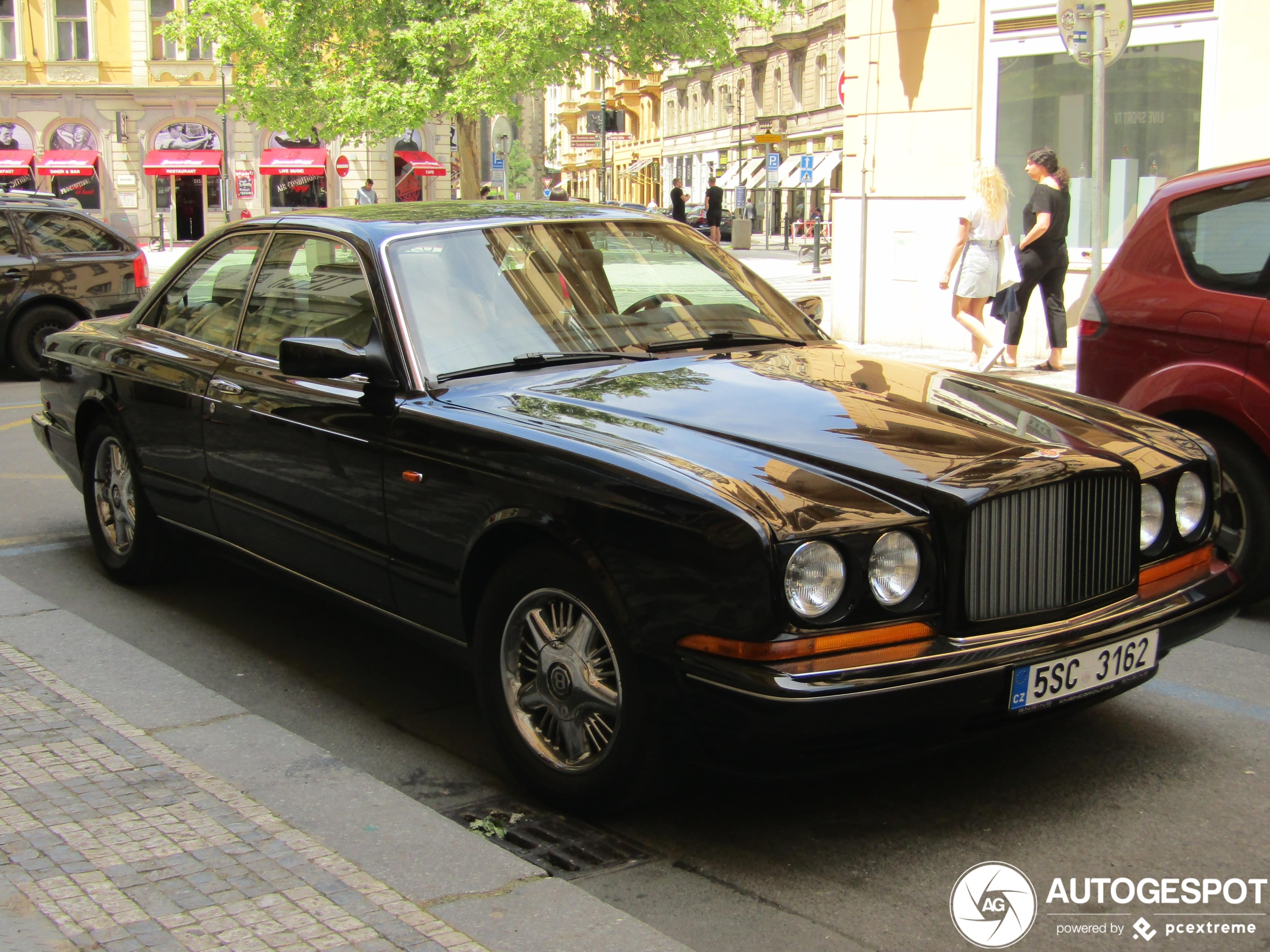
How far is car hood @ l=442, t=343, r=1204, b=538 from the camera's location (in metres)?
3.40

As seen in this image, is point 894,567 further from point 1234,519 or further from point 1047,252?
point 1047,252

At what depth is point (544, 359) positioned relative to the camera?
14.6ft

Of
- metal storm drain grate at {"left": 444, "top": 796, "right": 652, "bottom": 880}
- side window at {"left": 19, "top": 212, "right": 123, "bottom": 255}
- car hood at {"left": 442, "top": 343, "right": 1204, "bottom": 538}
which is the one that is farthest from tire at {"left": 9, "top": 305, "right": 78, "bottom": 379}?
metal storm drain grate at {"left": 444, "top": 796, "right": 652, "bottom": 880}

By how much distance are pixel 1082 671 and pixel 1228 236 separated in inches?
117

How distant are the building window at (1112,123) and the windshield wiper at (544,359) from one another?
32.9 feet

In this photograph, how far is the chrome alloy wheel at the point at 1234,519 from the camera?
5.54 meters

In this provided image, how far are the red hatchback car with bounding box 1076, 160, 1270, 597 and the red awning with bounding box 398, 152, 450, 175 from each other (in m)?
50.9

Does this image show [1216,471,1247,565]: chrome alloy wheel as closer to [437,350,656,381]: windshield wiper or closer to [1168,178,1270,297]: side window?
[1168,178,1270,297]: side window

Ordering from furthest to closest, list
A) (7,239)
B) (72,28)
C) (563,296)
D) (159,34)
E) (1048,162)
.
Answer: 1. (159,34)
2. (72,28)
3. (7,239)
4. (1048,162)
5. (563,296)

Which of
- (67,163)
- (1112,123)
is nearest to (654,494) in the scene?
(1112,123)

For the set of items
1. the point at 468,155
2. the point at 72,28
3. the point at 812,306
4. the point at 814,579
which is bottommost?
the point at 814,579

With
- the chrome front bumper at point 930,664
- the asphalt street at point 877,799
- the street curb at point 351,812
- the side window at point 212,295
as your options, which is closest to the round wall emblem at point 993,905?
the asphalt street at point 877,799

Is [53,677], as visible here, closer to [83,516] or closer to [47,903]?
[47,903]

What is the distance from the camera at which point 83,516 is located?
7.77 m
